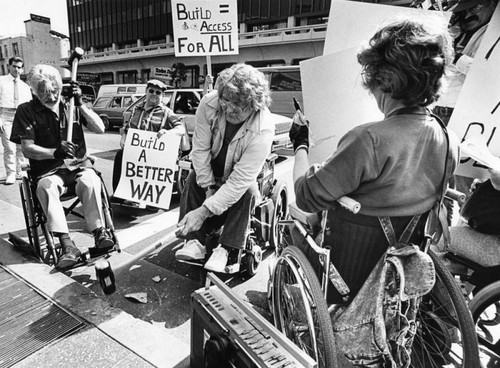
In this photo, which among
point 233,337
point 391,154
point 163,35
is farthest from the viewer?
point 163,35

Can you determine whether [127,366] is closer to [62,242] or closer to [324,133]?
[62,242]

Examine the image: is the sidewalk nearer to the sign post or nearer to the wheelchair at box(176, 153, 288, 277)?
the wheelchair at box(176, 153, 288, 277)

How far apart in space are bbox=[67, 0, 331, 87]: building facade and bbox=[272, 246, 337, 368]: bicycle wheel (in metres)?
23.6

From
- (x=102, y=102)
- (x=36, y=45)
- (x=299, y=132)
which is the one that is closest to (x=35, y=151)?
(x=299, y=132)

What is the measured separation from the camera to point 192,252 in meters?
2.62

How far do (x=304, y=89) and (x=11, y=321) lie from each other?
2.35m

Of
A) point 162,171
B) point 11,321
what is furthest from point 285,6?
point 11,321

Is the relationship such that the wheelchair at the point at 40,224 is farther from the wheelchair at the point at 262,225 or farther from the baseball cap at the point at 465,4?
the baseball cap at the point at 465,4

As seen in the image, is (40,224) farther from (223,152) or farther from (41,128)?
(223,152)

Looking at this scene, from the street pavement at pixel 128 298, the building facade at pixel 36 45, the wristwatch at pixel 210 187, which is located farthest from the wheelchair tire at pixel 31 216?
the building facade at pixel 36 45

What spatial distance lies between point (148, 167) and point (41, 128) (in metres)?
1.14

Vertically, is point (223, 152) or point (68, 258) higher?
point (223, 152)

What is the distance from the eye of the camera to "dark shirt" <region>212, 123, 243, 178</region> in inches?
107

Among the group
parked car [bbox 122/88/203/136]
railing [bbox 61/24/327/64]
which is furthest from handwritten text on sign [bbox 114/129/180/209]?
railing [bbox 61/24/327/64]
